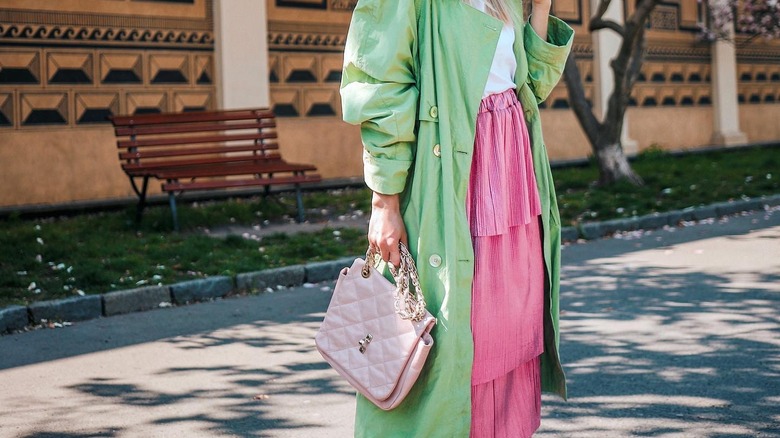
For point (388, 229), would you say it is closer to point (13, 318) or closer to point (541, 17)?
point (541, 17)

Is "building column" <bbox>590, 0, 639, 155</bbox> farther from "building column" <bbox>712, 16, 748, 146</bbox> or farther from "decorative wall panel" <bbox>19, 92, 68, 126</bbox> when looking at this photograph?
"decorative wall panel" <bbox>19, 92, 68, 126</bbox>

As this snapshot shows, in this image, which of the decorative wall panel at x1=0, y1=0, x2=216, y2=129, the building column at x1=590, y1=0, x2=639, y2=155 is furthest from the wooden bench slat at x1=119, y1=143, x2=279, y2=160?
the building column at x1=590, y1=0, x2=639, y2=155

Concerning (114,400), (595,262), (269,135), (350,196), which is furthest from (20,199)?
A: (114,400)

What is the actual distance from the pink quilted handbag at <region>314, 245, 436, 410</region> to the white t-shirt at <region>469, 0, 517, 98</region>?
0.58 m

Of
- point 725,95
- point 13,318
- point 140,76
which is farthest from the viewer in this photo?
point 725,95

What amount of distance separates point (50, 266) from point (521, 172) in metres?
6.05

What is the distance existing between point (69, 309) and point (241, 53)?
784 cm

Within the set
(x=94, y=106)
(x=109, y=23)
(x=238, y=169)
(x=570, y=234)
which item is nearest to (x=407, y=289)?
(x=570, y=234)

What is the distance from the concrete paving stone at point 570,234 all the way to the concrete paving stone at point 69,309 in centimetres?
510

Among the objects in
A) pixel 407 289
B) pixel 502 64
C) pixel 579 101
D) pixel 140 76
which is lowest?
pixel 407 289

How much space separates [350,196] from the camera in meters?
13.6

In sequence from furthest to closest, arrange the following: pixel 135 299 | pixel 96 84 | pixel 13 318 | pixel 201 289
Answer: pixel 96 84, pixel 201 289, pixel 135 299, pixel 13 318

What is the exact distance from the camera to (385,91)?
3072 millimetres

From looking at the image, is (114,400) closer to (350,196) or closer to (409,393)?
(409,393)
